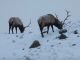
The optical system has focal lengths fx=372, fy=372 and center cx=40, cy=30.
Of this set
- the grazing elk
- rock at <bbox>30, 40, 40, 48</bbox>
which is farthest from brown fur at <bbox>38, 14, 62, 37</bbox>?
rock at <bbox>30, 40, 40, 48</bbox>

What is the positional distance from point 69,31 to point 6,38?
12.6 ft

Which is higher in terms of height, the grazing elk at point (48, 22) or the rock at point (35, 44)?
the grazing elk at point (48, 22)

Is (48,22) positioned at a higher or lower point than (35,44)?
higher

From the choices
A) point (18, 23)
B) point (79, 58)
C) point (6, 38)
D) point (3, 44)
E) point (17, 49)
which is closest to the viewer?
point (79, 58)

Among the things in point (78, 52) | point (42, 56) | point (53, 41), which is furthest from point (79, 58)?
point (53, 41)

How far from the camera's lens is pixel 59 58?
55.0ft

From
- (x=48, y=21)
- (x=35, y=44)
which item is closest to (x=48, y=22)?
(x=48, y=21)

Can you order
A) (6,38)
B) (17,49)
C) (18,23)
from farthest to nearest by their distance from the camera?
(18,23) < (6,38) < (17,49)

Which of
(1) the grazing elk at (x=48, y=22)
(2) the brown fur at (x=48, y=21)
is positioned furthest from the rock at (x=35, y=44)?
(2) the brown fur at (x=48, y=21)

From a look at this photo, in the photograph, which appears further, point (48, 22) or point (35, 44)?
point (48, 22)

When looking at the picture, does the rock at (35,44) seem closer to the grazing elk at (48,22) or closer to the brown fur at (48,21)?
the grazing elk at (48,22)

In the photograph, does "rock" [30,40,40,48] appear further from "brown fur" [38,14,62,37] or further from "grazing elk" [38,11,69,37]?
"brown fur" [38,14,62,37]

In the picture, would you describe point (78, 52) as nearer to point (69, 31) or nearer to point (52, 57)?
point (52, 57)

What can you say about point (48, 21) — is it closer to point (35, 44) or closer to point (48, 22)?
point (48, 22)
